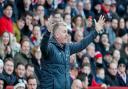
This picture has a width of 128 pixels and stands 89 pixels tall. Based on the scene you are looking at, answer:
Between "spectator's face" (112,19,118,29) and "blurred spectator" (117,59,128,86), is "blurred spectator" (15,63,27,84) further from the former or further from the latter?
"spectator's face" (112,19,118,29)

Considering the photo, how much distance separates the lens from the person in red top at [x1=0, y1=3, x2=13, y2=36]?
1228 cm

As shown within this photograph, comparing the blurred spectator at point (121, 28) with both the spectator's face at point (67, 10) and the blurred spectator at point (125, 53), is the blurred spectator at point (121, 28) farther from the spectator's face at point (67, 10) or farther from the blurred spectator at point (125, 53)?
the spectator's face at point (67, 10)

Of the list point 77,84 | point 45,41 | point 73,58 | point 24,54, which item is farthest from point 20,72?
point 45,41

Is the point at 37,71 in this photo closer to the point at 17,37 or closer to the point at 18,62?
Result: the point at 18,62

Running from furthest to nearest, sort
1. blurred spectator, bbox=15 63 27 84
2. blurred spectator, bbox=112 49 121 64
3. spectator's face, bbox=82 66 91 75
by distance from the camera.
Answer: blurred spectator, bbox=112 49 121 64 → spectator's face, bbox=82 66 91 75 → blurred spectator, bbox=15 63 27 84

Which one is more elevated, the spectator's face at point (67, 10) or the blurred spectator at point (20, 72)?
the spectator's face at point (67, 10)

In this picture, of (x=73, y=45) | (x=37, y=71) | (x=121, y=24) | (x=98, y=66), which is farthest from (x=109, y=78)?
(x=73, y=45)

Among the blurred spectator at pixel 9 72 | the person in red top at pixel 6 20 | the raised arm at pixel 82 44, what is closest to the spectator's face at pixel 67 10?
the person in red top at pixel 6 20

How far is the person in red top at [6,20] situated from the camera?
1228 centimetres

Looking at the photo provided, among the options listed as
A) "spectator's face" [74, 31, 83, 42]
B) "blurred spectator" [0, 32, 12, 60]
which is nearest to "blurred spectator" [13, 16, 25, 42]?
"blurred spectator" [0, 32, 12, 60]

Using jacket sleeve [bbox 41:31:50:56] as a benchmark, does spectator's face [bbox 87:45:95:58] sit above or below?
above

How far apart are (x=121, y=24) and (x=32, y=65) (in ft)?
15.2

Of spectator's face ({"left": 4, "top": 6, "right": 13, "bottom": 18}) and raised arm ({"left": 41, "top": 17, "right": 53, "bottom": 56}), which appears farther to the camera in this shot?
spectator's face ({"left": 4, "top": 6, "right": 13, "bottom": 18})

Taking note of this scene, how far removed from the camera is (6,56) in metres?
11.0
